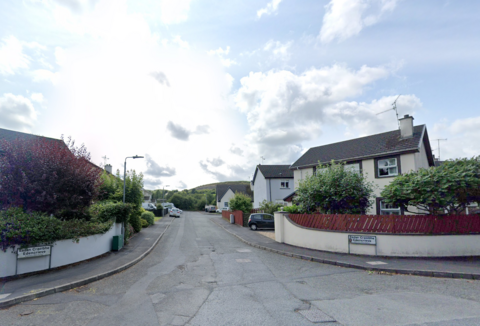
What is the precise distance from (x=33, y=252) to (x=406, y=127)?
23607 millimetres

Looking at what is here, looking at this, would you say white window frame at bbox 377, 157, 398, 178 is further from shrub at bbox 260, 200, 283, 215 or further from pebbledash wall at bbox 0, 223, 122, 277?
pebbledash wall at bbox 0, 223, 122, 277

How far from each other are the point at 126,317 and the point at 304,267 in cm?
705

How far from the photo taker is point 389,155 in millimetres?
21406

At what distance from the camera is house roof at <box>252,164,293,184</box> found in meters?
40.4

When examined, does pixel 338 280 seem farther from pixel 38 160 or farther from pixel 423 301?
pixel 38 160

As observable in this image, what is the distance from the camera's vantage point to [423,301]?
6902 millimetres

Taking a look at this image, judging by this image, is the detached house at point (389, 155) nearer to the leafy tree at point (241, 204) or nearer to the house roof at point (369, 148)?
the house roof at point (369, 148)

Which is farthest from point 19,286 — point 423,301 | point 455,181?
point 455,181

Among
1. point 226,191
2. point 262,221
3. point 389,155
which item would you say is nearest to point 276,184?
point 262,221

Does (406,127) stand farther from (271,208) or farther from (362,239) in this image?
(271,208)

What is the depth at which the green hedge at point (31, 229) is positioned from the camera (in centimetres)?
905

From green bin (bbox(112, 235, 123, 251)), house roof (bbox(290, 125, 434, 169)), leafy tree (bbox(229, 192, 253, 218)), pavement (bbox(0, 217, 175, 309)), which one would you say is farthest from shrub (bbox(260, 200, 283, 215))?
pavement (bbox(0, 217, 175, 309))

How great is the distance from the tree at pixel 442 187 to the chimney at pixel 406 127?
9979 millimetres

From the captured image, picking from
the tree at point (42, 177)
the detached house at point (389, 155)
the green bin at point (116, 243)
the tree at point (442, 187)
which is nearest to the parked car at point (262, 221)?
the detached house at point (389, 155)
